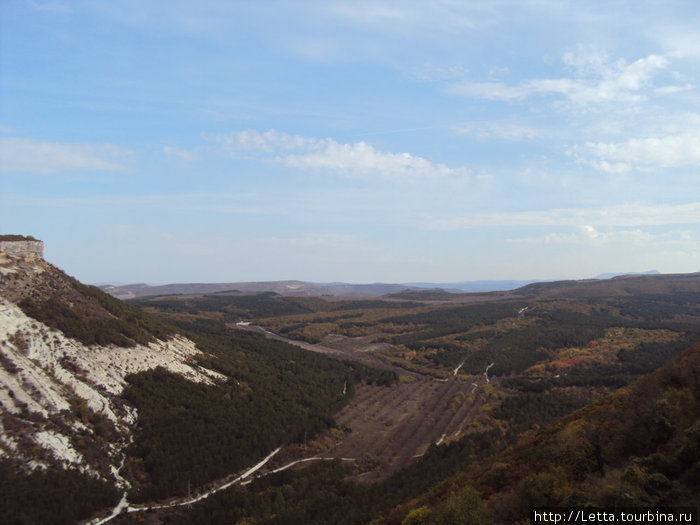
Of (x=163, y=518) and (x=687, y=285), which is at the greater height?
(x=687, y=285)

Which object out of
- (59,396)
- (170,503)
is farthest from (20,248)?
(170,503)

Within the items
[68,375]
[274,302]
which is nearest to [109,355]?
[68,375]

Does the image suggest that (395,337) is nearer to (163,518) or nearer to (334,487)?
(334,487)

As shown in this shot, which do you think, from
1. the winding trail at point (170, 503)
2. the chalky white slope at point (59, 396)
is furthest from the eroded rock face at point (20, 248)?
the winding trail at point (170, 503)

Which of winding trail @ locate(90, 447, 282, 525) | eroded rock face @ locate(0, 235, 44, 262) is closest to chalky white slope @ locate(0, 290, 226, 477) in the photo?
winding trail @ locate(90, 447, 282, 525)

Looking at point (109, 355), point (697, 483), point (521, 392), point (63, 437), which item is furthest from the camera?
point (521, 392)

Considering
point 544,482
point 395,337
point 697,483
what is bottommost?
point 395,337

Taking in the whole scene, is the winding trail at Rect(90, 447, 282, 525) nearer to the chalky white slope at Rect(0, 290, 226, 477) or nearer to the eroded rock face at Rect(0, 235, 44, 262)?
the chalky white slope at Rect(0, 290, 226, 477)

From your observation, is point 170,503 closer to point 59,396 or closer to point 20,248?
point 59,396
